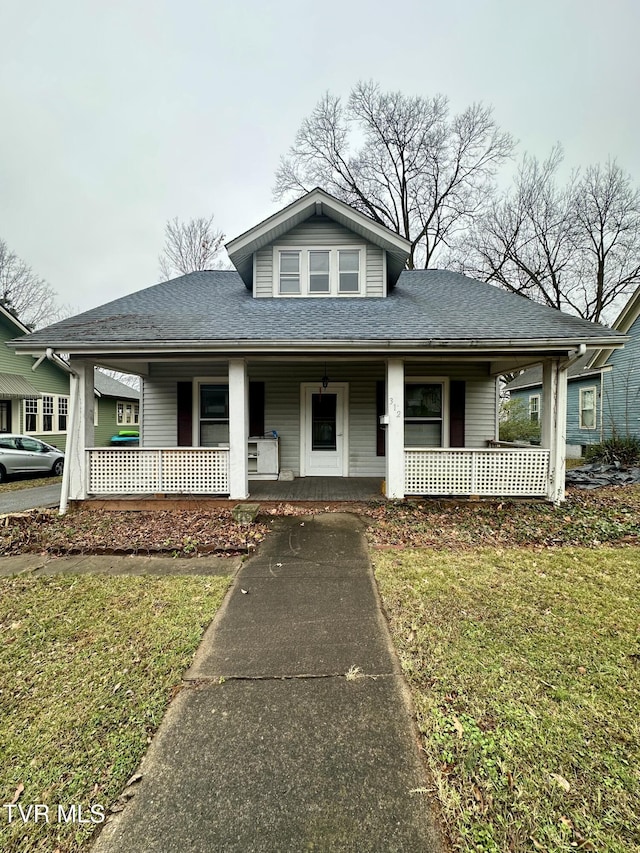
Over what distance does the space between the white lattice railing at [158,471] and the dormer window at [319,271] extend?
429cm

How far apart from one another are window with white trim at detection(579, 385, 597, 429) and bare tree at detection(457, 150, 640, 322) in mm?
8514

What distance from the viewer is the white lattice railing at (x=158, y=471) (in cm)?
680

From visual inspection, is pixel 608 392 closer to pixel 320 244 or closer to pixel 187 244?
pixel 320 244

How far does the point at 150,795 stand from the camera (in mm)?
1727

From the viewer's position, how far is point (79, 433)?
6.75 metres

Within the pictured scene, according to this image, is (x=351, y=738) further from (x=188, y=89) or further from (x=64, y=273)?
(x=64, y=273)

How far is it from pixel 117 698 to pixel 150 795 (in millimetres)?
734

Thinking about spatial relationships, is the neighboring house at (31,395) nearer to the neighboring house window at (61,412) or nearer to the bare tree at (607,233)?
the neighboring house window at (61,412)

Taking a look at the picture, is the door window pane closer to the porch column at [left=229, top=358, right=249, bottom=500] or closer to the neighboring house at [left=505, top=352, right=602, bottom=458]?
the porch column at [left=229, top=358, right=249, bottom=500]

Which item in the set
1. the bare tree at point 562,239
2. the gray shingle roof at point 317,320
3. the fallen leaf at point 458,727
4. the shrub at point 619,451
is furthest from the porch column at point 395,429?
the bare tree at point 562,239

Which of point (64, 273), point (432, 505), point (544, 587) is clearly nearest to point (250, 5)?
point (432, 505)

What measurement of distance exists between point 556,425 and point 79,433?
28.2 ft

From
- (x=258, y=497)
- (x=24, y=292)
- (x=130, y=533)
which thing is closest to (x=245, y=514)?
(x=258, y=497)

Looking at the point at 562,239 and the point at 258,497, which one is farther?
the point at 562,239
